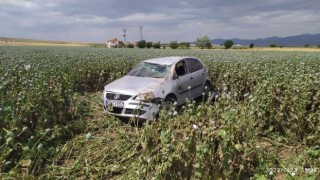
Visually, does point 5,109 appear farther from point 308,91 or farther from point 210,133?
point 308,91

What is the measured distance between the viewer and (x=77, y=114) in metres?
7.92

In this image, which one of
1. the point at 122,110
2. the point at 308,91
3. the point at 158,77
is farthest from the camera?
the point at 158,77

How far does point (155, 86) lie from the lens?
799cm

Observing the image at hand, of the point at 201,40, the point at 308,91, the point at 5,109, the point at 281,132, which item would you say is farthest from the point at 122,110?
the point at 201,40

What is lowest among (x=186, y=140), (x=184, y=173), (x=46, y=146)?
(x=46, y=146)

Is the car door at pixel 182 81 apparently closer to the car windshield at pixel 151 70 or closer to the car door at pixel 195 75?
the car door at pixel 195 75

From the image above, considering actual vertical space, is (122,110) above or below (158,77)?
below

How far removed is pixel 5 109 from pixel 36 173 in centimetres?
123

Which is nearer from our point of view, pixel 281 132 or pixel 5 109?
pixel 5 109

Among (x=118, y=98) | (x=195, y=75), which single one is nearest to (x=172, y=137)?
(x=118, y=98)

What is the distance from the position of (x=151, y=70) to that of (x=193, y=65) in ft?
5.43

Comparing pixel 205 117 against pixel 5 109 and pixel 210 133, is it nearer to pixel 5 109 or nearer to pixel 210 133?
pixel 210 133

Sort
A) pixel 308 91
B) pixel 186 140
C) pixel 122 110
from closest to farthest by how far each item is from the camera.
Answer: pixel 186 140 → pixel 308 91 → pixel 122 110

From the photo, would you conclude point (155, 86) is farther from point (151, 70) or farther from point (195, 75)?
point (195, 75)
